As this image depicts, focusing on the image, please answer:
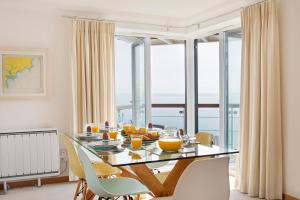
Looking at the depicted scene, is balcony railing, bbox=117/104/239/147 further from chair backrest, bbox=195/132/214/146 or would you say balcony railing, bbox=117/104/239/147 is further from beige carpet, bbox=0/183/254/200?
chair backrest, bbox=195/132/214/146

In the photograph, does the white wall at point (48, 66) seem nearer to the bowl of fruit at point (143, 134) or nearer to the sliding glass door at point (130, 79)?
the sliding glass door at point (130, 79)

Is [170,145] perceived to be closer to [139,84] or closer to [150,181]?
[150,181]

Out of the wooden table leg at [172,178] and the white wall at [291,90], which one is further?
the white wall at [291,90]

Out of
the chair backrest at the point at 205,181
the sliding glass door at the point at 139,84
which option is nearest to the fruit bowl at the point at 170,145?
the chair backrest at the point at 205,181

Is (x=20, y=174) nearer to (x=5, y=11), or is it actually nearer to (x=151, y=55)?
(x=5, y=11)

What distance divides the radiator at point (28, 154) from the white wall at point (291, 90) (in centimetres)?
307

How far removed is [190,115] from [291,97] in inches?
105

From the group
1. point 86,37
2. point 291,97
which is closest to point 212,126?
point 291,97

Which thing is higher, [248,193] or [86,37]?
[86,37]

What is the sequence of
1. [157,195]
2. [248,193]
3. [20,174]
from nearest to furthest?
[157,195]
[248,193]
[20,174]

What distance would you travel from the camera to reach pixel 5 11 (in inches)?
174

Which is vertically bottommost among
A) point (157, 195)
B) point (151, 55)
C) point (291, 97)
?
point (157, 195)

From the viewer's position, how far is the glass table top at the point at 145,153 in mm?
2301

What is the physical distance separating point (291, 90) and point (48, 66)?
3.31 m
